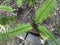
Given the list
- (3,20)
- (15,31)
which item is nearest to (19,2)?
(3,20)

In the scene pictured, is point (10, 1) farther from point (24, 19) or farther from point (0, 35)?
point (0, 35)

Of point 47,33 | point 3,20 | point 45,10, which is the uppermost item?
point 45,10

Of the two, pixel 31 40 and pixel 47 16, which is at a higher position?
pixel 47 16

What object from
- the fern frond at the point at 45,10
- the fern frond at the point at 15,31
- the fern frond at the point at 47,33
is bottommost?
the fern frond at the point at 47,33

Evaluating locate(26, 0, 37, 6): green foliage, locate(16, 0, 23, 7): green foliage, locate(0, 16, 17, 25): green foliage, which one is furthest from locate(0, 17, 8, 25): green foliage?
locate(26, 0, 37, 6): green foliage

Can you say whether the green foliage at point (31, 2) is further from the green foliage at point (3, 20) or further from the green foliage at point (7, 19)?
the green foliage at point (3, 20)

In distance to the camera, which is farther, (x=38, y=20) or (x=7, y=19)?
(x=7, y=19)

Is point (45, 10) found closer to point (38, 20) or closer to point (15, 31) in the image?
point (38, 20)

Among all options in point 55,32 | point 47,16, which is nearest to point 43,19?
point 47,16

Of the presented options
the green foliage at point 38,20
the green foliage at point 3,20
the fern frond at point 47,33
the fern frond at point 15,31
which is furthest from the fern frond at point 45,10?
the green foliage at point 3,20

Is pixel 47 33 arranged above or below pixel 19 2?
below

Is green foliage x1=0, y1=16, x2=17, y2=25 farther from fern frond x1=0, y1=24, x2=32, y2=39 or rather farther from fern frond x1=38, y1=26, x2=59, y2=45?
fern frond x1=38, y1=26, x2=59, y2=45
